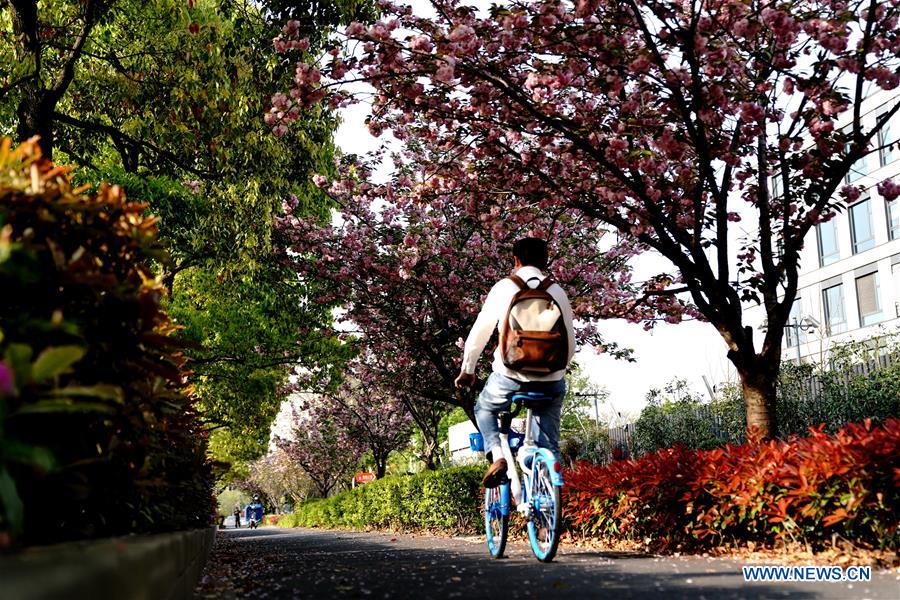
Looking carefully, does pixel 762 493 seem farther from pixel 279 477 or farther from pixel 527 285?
pixel 279 477

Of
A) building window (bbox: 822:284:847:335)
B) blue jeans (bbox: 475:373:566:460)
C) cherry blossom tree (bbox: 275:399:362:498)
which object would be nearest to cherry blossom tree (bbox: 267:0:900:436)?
blue jeans (bbox: 475:373:566:460)

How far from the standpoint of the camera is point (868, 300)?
136 feet

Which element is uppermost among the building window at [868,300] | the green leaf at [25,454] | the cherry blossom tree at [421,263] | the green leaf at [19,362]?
the building window at [868,300]

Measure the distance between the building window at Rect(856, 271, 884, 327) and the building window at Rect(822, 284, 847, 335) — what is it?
4.10 ft

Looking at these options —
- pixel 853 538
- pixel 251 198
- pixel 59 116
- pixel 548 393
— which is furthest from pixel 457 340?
pixel 853 538

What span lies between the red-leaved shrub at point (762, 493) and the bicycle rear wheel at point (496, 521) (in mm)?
1420

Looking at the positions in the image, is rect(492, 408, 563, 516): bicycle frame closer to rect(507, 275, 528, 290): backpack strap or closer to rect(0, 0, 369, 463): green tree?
rect(507, 275, 528, 290): backpack strap

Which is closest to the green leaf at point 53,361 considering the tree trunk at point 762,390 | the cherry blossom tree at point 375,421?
the tree trunk at point 762,390

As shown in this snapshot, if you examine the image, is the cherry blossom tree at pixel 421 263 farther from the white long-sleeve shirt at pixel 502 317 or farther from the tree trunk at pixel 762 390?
the white long-sleeve shirt at pixel 502 317

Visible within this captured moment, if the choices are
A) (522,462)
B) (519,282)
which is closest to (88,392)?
(519,282)

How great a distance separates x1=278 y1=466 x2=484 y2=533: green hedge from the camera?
15234 millimetres

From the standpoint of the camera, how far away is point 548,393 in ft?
20.9

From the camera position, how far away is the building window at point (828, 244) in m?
43.8

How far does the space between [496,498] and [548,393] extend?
1.36 m
